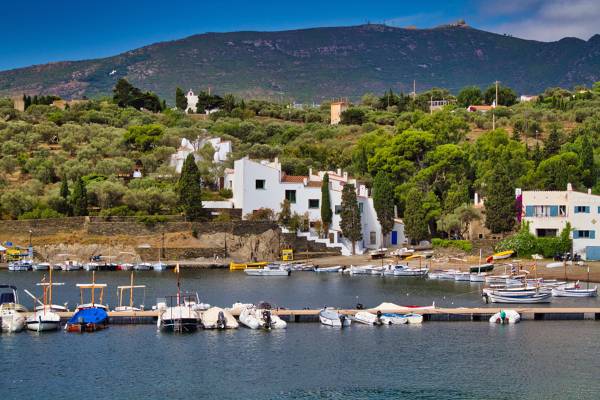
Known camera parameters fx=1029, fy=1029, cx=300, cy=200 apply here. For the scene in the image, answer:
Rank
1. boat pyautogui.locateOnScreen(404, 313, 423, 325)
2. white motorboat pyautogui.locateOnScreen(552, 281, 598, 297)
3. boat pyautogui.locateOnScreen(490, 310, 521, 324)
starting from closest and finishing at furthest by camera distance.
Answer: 1. boat pyautogui.locateOnScreen(404, 313, 423, 325)
2. boat pyautogui.locateOnScreen(490, 310, 521, 324)
3. white motorboat pyautogui.locateOnScreen(552, 281, 598, 297)

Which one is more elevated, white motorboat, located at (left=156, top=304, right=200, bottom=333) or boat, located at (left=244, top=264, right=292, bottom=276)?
boat, located at (left=244, top=264, right=292, bottom=276)

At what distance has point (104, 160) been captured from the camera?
105188mm

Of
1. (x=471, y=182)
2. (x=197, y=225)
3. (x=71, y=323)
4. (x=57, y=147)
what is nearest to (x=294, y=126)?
(x=57, y=147)

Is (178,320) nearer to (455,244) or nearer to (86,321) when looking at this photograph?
(86,321)

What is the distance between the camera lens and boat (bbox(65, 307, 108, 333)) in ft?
176

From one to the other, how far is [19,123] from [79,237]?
130 feet

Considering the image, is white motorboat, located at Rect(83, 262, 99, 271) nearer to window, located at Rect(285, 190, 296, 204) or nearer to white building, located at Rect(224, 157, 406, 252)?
white building, located at Rect(224, 157, 406, 252)

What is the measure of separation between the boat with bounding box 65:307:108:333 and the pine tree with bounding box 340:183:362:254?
3705 cm

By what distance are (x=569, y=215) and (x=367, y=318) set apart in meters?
31.5

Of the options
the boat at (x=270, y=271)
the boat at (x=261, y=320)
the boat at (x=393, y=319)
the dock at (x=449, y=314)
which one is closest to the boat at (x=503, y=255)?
the boat at (x=270, y=271)

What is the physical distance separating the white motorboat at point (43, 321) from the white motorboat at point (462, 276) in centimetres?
3363

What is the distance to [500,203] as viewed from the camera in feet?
276

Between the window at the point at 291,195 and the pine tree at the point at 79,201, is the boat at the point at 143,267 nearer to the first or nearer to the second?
the pine tree at the point at 79,201

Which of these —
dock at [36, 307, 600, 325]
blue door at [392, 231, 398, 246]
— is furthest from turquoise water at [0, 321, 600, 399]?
blue door at [392, 231, 398, 246]
